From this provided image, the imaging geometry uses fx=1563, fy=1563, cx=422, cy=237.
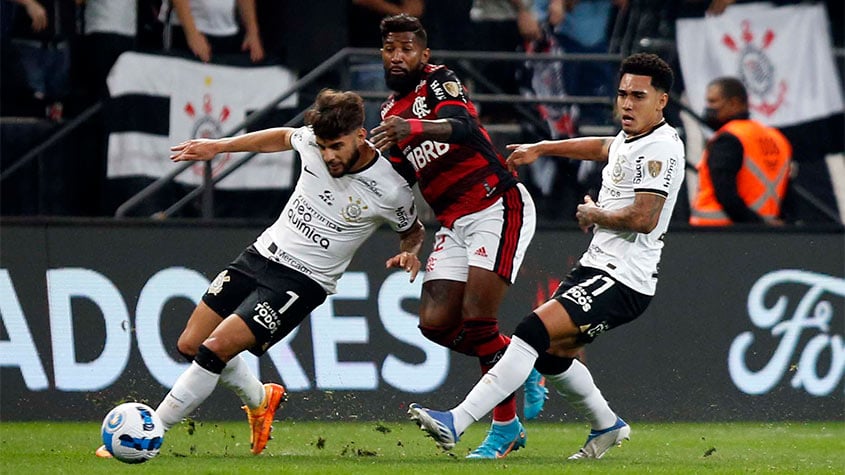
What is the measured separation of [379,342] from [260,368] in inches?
35.9

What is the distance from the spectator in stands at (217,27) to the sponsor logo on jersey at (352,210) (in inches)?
176

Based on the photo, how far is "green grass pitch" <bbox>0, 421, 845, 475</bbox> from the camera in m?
7.93

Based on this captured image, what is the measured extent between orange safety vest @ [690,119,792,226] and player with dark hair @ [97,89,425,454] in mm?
4309

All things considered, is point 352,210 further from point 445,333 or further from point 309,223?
point 445,333

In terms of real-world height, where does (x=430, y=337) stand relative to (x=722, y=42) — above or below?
below

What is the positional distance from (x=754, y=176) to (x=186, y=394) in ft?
Result: 20.2

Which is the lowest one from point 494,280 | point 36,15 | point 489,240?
point 494,280

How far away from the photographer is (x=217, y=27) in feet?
43.4

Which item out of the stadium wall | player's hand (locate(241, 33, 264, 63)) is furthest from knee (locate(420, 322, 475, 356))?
player's hand (locate(241, 33, 264, 63))

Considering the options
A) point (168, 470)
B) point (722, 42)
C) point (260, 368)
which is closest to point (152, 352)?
point (260, 368)

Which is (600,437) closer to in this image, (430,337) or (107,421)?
(430,337)

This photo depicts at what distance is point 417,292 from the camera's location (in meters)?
11.9

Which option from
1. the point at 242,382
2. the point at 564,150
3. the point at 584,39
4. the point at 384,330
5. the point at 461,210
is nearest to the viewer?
the point at 242,382

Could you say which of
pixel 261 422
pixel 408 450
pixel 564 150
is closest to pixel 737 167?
pixel 564 150
